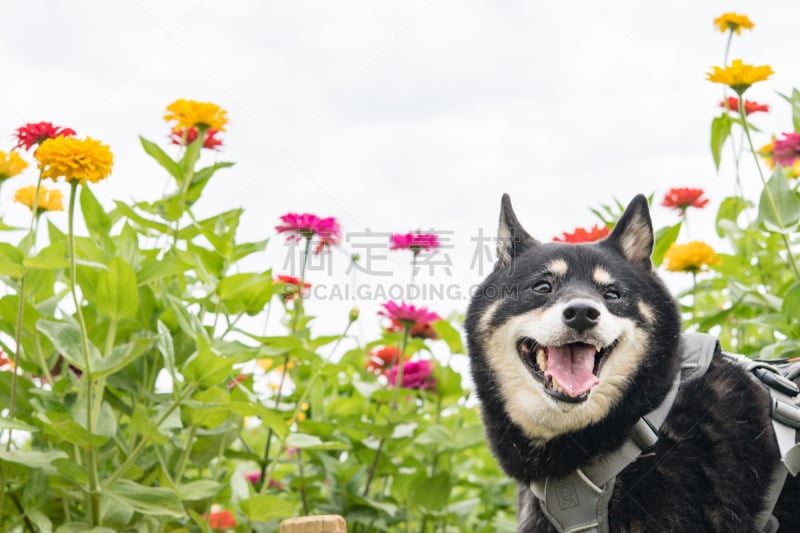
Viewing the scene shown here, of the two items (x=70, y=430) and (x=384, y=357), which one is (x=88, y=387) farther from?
(x=384, y=357)

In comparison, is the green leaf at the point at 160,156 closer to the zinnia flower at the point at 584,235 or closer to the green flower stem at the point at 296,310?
the green flower stem at the point at 296,310

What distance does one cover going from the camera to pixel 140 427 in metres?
3.38

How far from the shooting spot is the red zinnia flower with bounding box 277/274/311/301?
4.09 metres

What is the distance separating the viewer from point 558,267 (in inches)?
120

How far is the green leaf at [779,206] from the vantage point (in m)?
3.91

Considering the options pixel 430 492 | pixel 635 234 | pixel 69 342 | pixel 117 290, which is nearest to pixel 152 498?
pixel 69 342

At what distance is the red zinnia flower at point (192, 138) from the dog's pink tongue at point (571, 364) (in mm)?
2248

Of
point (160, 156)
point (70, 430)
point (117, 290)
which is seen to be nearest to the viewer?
point (70, 430)

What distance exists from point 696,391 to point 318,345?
1849mm

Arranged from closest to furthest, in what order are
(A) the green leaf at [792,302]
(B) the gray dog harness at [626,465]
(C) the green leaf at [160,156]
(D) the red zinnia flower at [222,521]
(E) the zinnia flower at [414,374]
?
(B) the gray dog harness at [626,465]
(A) the green leaf at [792,302]
(C) the green leaf at [160,156]
(D) the red zinnia flower at [222,521]
(E) the zinnia flower at [414,374]

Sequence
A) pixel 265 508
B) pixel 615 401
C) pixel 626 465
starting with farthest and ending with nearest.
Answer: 1. pixel 265 508
2. pixel 615 401
3. pixel 626 465

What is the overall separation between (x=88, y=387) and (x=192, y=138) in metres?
1.56

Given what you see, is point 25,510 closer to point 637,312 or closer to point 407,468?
point 407,468

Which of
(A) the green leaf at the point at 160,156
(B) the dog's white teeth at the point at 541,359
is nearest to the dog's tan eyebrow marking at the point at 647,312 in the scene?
(B) the dog's white teeth at the point at 541,359
